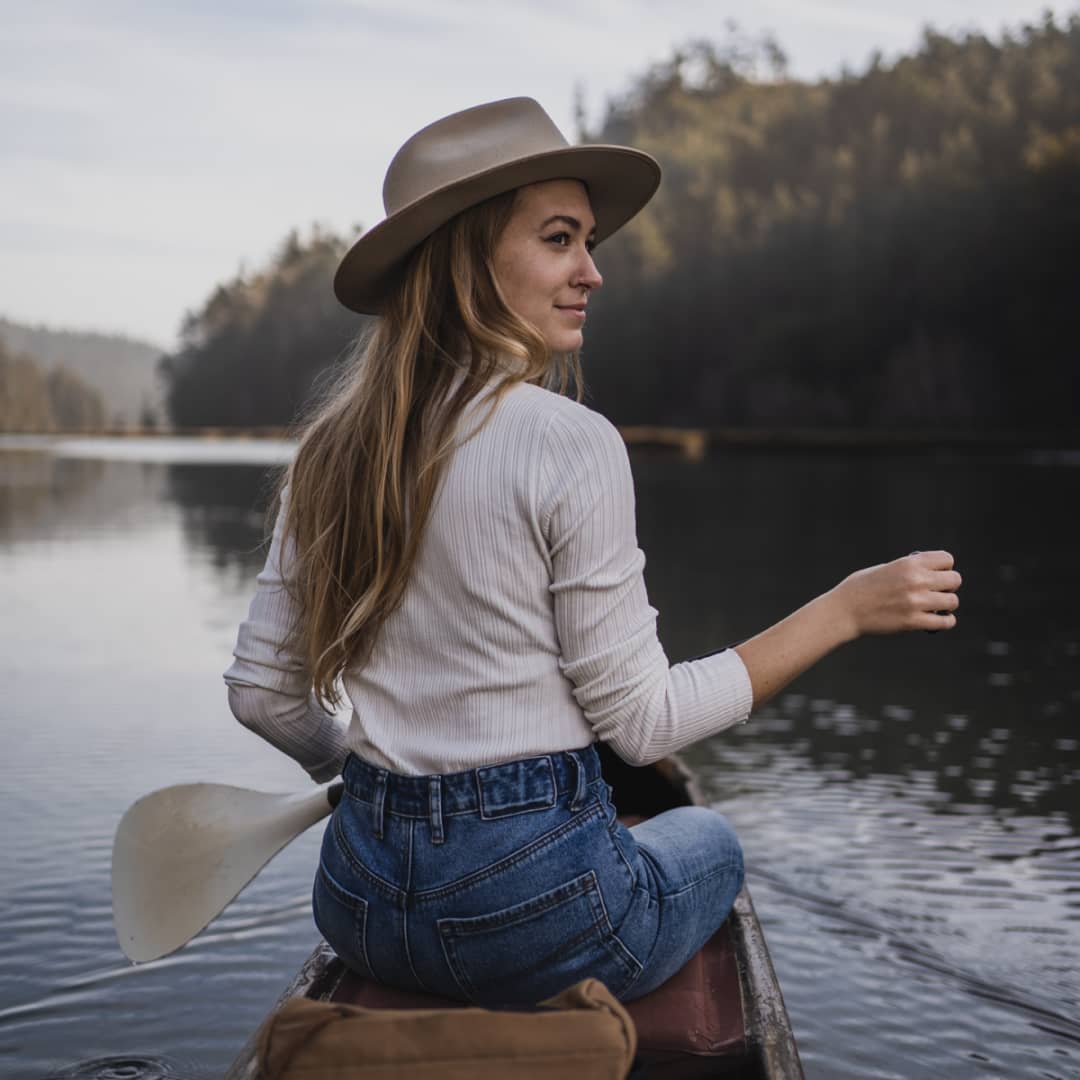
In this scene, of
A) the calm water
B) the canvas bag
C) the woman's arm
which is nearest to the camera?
the canvas bag

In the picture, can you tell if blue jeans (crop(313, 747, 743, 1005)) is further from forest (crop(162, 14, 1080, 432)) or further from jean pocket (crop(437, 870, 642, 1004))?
forest (crop(162, 14, 1080, 432))

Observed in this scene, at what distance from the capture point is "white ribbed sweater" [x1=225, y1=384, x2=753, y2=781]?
1756 millimetres

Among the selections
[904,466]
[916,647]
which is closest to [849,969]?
[916,647]

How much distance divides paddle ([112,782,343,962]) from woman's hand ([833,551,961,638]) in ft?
3.19

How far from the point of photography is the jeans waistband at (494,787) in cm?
176

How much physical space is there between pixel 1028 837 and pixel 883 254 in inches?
1663

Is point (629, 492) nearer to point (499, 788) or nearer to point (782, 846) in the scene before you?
point (499, 788)

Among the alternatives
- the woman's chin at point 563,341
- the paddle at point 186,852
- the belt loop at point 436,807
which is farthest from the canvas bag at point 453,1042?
the paddle at point 186,852

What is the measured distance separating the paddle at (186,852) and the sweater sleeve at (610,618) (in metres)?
0.78

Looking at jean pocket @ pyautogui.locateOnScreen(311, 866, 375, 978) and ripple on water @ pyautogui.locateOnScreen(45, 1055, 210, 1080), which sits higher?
jean pocket @ pyautogui.locateOnScreen(311, 866, 375, 978)

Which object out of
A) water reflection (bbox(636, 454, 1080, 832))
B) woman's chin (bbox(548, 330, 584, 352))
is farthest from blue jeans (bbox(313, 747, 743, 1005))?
water reflection (bbox(636, 454, 1080, 832))

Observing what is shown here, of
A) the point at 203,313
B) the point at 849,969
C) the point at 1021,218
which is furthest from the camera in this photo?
the point at 203,313

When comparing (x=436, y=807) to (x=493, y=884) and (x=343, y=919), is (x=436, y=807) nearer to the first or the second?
(x=493, y=884)

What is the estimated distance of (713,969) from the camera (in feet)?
7.07
